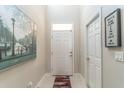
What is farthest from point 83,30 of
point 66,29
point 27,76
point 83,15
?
point 27,76

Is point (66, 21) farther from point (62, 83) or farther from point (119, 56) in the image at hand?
point (119, 56)

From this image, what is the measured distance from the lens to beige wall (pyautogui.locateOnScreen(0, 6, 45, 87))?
135 cm

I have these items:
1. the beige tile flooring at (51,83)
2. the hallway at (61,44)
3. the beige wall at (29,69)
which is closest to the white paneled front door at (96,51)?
the hallway at (61,44)

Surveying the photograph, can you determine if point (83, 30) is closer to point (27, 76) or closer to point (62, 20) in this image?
point (62, 20)

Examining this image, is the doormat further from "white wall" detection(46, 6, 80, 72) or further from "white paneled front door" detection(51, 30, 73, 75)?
"white wall" detection(46, 6, 80, 72)

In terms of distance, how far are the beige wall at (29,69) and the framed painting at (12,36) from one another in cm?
9

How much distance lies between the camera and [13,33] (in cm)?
142

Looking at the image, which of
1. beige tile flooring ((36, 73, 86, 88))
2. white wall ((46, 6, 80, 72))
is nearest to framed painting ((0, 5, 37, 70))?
beige tile flooring ((36, 73, 86, 88))

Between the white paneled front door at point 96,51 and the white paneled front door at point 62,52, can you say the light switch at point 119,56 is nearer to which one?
the white paneled front door at point 96,51

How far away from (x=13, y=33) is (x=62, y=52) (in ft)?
4.47

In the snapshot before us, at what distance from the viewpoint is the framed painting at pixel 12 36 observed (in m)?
1.22

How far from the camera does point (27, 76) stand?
1911 millimetres
